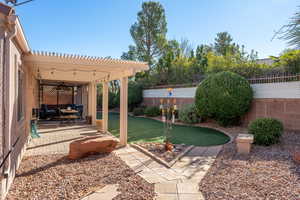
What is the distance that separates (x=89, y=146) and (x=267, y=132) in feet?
17.9

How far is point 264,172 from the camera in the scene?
375cm

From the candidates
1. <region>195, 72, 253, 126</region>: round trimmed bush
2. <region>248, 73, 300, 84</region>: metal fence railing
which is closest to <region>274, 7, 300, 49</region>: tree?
<region>248, 73, 300, 84</region>: metal fence railing

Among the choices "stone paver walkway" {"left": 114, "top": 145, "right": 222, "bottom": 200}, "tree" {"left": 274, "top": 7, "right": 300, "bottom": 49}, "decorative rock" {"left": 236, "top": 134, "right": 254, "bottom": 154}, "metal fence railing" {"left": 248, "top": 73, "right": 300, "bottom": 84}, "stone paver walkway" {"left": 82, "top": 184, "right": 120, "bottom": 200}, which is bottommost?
"stone paver walkway" {"left": 114, "top": 145, "right": 222, "bottom": 200}

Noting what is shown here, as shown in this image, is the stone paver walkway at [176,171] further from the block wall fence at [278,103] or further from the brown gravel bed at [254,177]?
the block wall fence at [278,103]

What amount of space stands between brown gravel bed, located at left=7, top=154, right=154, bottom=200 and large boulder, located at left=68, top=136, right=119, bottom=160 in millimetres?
173

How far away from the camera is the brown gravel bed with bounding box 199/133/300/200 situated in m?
2.90

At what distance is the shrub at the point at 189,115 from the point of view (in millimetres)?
10758

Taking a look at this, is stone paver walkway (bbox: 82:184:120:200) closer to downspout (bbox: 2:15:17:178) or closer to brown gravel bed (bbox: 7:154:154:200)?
brown gravel bed (bbox: 7:154:154:200)

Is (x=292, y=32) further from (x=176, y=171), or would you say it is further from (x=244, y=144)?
(x=176, y=171)

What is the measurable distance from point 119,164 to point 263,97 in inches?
309

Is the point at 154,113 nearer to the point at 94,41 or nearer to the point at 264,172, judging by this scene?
the point at 94,41

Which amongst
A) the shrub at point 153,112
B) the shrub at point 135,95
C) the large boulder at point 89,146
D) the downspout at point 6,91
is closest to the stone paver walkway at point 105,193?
the downspout at point 6,91

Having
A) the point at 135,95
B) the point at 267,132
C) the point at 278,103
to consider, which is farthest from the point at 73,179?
the point at 135,95

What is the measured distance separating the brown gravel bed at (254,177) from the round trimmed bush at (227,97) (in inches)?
142
